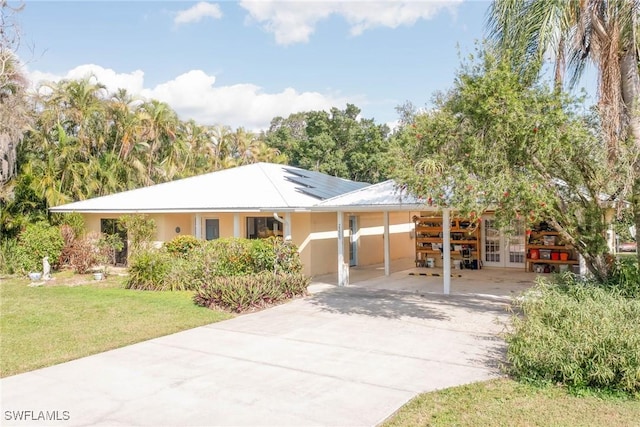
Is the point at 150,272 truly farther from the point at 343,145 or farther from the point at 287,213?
the point at 343,145

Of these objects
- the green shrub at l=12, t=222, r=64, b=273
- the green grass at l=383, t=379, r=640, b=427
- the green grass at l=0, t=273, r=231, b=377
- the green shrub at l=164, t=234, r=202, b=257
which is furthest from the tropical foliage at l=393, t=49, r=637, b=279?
the green shrub at l=12, t=222, r=64, b=273

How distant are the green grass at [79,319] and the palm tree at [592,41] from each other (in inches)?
334

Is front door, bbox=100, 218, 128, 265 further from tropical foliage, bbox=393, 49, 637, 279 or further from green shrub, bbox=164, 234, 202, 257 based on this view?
tropical foliage, bbox=393, 49, 637, 279

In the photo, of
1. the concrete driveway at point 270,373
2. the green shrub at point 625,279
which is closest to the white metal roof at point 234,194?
the concrete driveway at point 270,373

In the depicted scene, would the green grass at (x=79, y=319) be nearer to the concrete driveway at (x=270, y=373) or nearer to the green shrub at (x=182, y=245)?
the concrete driveway at (x=270, y=373)

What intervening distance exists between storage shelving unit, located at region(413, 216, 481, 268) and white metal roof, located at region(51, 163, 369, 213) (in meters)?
4.03

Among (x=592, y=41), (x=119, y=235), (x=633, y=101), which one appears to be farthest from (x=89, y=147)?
(x=633, y=101)

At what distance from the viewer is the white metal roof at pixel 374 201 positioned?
532 inches

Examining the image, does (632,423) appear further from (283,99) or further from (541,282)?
(283,99)

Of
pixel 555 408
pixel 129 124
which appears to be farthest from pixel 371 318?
pixel 129 124

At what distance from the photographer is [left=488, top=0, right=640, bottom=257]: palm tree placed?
316 inches

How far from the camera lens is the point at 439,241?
19.8 m

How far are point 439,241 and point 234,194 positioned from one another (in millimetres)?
8823

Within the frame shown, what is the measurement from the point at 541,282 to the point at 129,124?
2295 cm
